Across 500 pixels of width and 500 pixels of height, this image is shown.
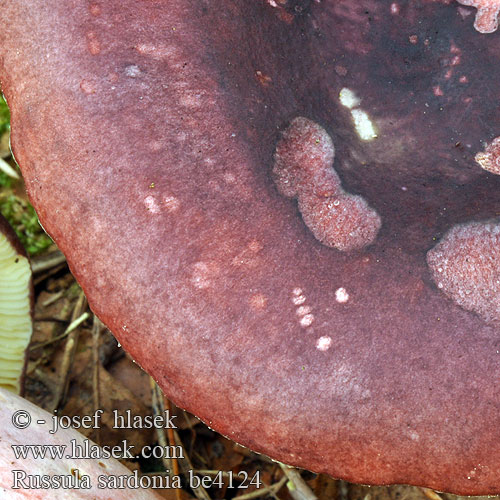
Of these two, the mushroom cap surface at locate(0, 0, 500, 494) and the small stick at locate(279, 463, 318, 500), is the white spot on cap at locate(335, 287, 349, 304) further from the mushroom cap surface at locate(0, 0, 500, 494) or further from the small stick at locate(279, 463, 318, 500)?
the small stick at locate(279, 463, 318, 500)

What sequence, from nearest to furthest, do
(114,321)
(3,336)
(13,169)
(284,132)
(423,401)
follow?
(423,401) < (114,321) < (284,132) < (3,336) < (13,169)

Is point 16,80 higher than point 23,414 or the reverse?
higher

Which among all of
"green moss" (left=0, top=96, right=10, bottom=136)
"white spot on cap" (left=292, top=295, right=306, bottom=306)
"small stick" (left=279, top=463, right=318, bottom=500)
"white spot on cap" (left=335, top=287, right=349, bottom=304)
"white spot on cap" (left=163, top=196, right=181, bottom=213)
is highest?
"white spot on cap" (left=163, top=196, right=181, bottom=213)

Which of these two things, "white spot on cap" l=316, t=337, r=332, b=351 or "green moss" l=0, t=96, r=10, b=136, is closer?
"white spot on cap" l=316, t=337, r=332, b=351

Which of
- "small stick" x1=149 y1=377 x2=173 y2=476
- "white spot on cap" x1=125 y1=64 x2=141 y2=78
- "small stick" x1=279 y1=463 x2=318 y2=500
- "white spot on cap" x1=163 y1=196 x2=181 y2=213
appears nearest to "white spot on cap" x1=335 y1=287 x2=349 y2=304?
"white spot on cap" x1=163 y1=196 x2=181 y2=213

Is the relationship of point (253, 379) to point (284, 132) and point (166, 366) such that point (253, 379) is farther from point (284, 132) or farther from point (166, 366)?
A: point (284, 132)

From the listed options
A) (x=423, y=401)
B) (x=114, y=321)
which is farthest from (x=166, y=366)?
(x=423, y=401)

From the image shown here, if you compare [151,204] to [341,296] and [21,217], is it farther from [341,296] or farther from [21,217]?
[21,217]
